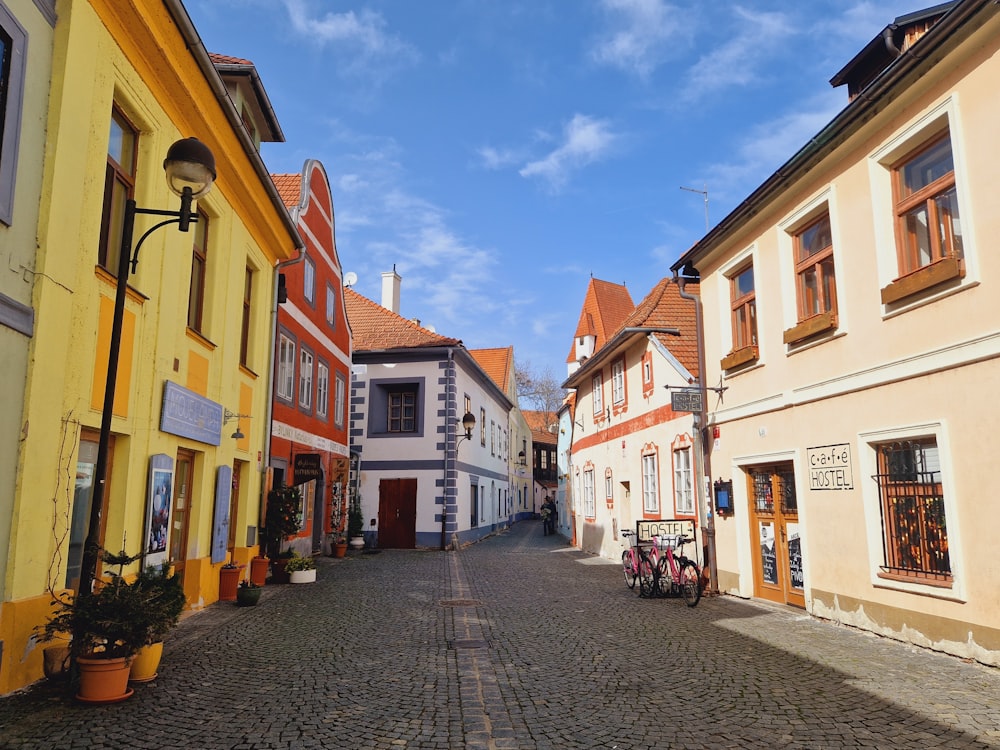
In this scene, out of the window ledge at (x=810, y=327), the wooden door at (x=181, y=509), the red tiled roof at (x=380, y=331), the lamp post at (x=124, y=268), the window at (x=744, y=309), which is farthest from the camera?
the red tiled roof at (x=380, y=331)

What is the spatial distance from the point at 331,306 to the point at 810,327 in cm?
1288

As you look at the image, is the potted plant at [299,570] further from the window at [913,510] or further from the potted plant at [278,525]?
the window at [913,510]

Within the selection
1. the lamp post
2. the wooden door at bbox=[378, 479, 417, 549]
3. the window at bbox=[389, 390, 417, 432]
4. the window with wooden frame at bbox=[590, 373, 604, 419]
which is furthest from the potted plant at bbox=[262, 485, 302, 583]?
the window at bbox=[389, 390, 417, 432]

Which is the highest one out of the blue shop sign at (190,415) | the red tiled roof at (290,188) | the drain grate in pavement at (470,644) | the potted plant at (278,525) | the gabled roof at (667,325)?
the red tiled roof at (290,188)

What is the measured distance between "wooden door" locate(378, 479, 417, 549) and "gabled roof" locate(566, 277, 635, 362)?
440 inches

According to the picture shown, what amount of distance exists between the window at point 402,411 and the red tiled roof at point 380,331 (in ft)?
5.37

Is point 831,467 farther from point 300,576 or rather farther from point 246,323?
point 246,323

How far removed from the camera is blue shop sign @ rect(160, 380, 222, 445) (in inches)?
347

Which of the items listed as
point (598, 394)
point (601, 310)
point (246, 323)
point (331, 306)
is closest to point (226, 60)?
point (246, 323)

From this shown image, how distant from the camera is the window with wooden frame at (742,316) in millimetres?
11836

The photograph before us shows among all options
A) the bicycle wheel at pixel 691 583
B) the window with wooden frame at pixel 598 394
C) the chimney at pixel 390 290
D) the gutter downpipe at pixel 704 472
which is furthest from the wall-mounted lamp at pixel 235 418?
the chimney at pixel 390 290

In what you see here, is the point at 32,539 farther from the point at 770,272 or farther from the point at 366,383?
the point at 366,383

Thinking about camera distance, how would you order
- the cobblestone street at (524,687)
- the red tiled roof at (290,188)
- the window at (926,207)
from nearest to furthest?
the cobblestone street at (524,687), the window at (926,207), the red tiled roof at (290,188)

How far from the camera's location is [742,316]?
12.3m
